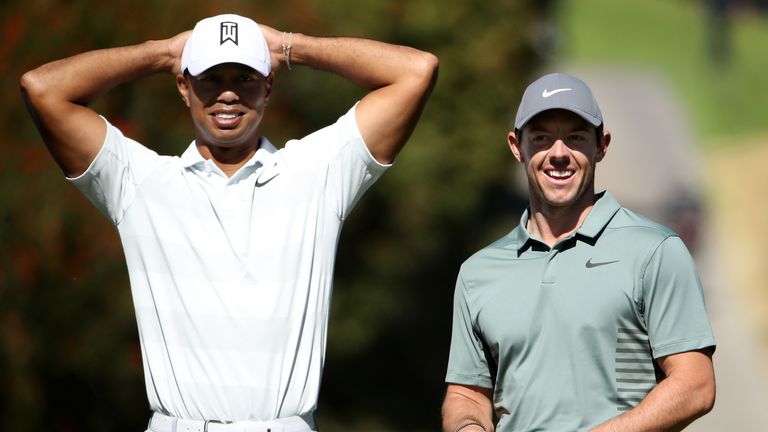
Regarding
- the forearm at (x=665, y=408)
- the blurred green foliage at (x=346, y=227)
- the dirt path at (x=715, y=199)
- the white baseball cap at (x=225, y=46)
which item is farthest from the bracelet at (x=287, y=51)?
the dirt path at (x=715, y=199)

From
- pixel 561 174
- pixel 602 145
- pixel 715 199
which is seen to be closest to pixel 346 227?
pixel 602 145

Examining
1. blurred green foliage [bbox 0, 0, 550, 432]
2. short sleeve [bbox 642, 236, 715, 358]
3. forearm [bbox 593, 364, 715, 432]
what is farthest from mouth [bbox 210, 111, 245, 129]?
blurred green foliage [bbox 0, 0, 550, 432]

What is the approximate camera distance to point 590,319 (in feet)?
15.4

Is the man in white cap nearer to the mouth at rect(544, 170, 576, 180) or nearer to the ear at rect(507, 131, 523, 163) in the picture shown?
the ear at rect(507, 131, 523, 163)

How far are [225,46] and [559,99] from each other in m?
1.15

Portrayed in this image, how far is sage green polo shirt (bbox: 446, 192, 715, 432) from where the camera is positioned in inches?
183

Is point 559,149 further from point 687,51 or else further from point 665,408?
point 687,51

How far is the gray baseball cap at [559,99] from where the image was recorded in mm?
4844

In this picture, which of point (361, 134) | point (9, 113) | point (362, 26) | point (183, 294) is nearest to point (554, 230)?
point (361, 134)

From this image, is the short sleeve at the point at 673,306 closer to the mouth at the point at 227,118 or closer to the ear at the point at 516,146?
the ear at the point at 516,146

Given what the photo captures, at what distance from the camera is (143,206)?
17.3 feet

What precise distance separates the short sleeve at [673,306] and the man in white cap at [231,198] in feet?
3.73

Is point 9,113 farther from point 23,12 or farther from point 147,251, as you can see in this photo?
point 147,251

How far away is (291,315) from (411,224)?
1634 cm
